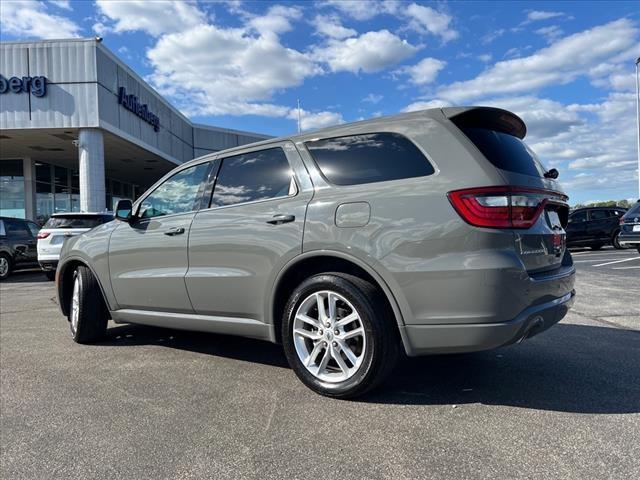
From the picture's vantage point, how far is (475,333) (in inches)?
111

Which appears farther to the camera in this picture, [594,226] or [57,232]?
[594,226]

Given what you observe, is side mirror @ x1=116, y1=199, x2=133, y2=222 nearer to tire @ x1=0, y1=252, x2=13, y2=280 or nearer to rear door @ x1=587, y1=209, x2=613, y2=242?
tire @ x1=0, y1=252, x2=13, y2=280

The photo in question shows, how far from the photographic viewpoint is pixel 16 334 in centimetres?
569

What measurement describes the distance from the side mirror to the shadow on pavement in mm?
1335

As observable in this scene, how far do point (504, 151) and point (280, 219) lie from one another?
1.55 m

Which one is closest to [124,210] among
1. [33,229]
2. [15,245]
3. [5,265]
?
[5,265]

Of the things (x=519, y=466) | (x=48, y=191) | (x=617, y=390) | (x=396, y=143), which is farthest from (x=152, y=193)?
(x=48, y=191)

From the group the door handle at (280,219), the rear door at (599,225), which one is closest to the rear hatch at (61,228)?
the door handle at (280,219)

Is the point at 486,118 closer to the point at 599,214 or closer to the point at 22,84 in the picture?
the point at 599,214

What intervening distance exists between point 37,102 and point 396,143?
1859cm

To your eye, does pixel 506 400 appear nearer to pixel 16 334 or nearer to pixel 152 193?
pixel 152 193

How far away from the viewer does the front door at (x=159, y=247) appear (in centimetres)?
420

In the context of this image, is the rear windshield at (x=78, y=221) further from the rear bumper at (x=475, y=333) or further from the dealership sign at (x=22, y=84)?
the rear bumper at (x=475, y=333)

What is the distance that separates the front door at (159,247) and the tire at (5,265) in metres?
10.3
